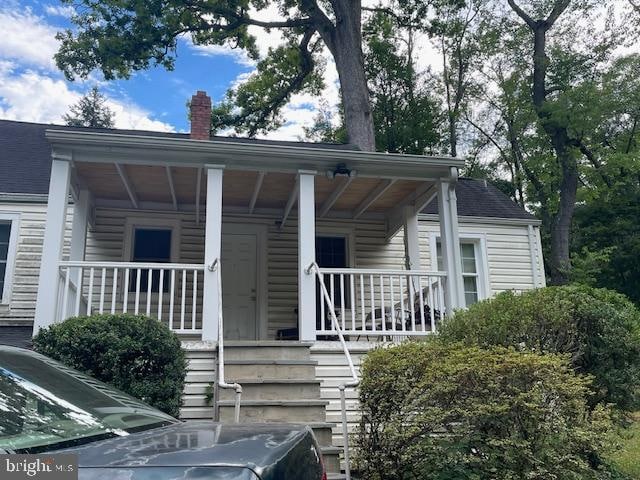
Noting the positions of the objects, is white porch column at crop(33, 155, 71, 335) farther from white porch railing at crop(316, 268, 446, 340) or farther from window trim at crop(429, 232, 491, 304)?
window trim at crop(429, 232, 491, 304)

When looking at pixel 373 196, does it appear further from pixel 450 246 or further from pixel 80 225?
pixel 80 225

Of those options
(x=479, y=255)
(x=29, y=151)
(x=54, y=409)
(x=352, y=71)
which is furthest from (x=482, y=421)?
(x=352, y=71)

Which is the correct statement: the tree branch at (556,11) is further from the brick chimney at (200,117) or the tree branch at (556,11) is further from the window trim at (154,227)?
the window trim at (154,227)

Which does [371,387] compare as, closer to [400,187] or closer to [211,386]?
[211,386]

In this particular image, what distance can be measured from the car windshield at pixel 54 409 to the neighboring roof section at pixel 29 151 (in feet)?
22.5

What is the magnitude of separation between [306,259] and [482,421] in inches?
137

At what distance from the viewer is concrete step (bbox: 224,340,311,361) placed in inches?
228

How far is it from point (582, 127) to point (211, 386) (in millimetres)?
16954

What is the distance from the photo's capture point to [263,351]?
5.84m

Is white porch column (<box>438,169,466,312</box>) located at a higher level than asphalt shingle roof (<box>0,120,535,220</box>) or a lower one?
lower

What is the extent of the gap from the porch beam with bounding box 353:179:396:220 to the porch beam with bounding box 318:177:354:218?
53cm

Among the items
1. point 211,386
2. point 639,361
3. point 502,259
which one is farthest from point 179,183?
point 502,259

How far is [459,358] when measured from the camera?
4.00m
